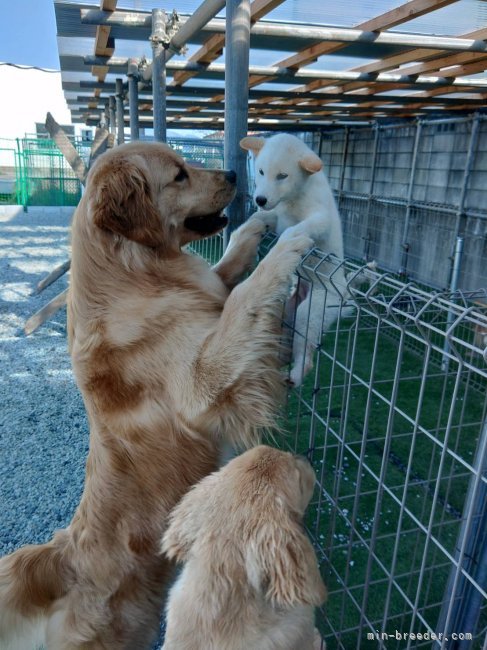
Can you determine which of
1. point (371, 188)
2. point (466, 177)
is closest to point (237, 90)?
point (466, 177)

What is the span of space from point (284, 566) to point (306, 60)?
543 cm

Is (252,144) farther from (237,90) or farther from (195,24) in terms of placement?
(195,24)

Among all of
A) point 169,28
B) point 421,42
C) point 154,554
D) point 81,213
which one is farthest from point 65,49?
point 154,554

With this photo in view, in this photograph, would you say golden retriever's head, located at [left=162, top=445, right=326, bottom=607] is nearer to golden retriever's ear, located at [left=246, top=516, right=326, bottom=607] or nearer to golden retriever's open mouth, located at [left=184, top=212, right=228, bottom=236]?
golden retriever's ear, located at [left=246, top=516, right=326, bottom=607]

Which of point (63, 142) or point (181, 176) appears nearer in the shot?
point (181, 176)

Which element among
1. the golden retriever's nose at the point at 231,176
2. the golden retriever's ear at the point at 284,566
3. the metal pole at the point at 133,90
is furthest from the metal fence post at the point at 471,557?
the metal pole at the point at 133,90

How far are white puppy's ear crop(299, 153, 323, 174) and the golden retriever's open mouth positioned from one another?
685 millimetres

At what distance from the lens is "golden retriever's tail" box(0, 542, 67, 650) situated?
6.14ft

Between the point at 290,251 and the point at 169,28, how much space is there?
2779 millimetres

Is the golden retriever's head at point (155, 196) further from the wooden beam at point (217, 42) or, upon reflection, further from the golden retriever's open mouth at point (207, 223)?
the wooden beam at point (217, 42)

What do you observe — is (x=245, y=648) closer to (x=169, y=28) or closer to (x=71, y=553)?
(x=71, y=553)

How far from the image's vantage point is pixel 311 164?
274 cm

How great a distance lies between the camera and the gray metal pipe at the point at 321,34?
375 cm

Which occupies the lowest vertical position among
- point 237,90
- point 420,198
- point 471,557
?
point 471,557
